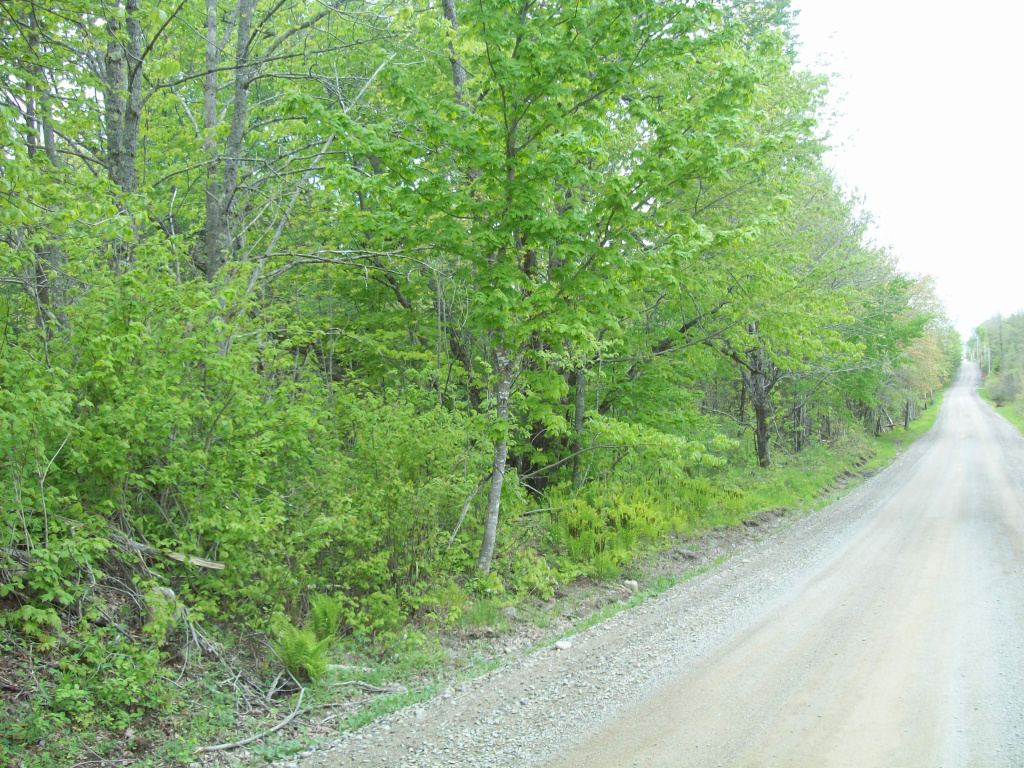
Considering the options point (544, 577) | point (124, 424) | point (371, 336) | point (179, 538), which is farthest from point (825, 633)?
point (371, 336)

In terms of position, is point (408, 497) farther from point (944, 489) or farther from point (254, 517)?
point (944, 489)

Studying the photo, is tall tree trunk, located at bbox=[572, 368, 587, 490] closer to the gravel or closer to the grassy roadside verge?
the grassy roadside verge

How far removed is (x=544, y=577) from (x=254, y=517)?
13.0 feet

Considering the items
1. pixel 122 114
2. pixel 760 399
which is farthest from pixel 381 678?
pixel 760 399

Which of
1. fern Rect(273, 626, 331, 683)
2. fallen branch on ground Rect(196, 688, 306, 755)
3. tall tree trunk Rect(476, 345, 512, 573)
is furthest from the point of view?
tall tree trunk Rect(476, 345, 512, 573)

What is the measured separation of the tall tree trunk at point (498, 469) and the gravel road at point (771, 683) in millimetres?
1733

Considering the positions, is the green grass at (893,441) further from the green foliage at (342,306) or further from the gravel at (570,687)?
the gravel at (570,687)

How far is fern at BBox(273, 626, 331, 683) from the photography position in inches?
202

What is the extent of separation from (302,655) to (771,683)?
3.83m

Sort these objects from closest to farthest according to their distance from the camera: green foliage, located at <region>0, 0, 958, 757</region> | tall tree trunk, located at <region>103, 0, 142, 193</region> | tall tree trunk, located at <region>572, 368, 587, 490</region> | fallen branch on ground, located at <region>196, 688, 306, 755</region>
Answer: fallen branch on ground, located at <region>196, 688, 306, 755</region> → green foliage, located at <region>0, 0, 958, 757</region> → tall tree trunk, located at <region>103, 0, 142, 193</region> → tall tree trunk, located at <region>572, 368, 587, 490</region>

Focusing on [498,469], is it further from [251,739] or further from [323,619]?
[251,739]

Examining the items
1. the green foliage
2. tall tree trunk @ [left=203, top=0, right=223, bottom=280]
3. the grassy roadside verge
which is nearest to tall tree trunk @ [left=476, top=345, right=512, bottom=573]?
the green foliage

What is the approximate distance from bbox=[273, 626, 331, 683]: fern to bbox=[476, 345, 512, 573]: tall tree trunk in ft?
8.76

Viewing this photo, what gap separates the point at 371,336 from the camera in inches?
393
